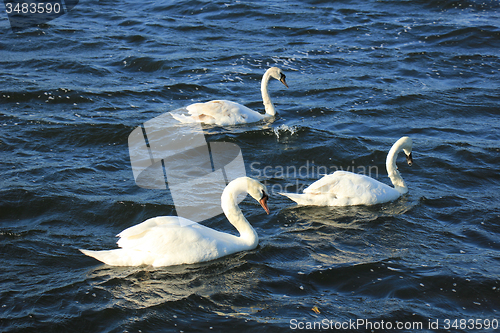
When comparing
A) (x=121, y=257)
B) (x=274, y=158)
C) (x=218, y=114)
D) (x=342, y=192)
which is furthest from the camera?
(x=218, y=114)

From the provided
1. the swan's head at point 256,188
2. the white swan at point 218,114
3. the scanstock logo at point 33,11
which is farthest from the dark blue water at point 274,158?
the swan's head at point 256,188

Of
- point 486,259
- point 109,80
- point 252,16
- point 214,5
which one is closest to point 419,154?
point 486,259

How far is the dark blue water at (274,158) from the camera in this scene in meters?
5.55

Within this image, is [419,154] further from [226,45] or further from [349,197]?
[226,45]

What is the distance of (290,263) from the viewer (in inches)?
249

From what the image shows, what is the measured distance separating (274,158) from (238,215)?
10.3ft

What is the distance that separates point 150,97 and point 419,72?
6.82m

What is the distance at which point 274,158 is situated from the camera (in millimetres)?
9562

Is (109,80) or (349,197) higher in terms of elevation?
(109,80)

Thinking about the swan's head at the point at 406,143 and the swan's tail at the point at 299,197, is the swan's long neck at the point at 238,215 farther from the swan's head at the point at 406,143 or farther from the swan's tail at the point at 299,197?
the swan's head at the point at 406,143

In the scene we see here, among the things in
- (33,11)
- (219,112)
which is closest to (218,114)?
(219,112)

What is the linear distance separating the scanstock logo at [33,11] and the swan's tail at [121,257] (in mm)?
12751

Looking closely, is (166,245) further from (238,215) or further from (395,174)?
(395,174)

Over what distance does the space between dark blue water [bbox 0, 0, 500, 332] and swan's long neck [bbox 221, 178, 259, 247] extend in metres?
0.27
